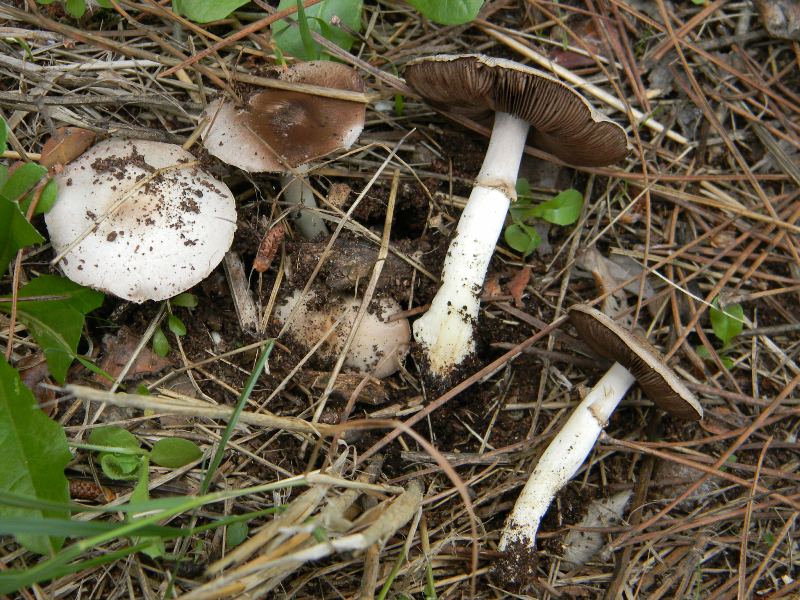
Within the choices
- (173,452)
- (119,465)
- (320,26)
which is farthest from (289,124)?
(119,465)

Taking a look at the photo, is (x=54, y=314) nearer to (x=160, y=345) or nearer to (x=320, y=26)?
(x=160, y=345)

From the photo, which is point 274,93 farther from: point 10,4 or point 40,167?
point 10,4

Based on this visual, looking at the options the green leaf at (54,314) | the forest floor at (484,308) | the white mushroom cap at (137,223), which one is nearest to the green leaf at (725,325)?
the forest floor at (484,308)

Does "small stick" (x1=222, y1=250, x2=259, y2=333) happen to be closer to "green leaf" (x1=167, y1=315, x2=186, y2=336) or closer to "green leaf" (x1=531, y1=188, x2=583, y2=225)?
"green leaf" (x1=167, y1=315, x2=186, y2=336)

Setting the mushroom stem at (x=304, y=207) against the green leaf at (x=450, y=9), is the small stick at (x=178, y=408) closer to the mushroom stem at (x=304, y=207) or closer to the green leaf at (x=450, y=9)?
the mushroom stem at (x=304, y=207)

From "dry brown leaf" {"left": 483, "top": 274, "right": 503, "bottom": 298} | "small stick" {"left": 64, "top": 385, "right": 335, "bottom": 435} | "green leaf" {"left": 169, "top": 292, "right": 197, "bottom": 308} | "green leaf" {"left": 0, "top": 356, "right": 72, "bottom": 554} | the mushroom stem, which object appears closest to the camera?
"small stick" {"left": 64, "top": 385, "right": 335, "bottom": 435}

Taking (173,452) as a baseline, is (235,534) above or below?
below

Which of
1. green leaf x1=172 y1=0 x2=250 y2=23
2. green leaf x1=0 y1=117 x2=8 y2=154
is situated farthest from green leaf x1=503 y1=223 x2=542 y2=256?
green leaf x1=0 y1=117 x2=8 y2=154
